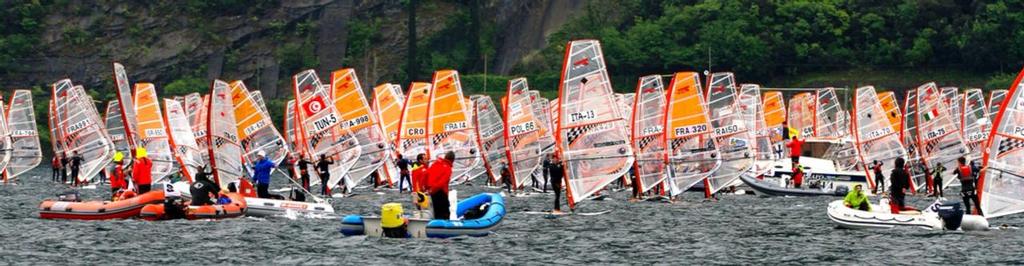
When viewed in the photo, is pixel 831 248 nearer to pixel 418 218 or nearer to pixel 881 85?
pixel 418 218

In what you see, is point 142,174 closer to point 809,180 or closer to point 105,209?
point 105,209

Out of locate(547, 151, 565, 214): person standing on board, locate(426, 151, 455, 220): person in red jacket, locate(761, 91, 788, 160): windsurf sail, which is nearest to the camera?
locate(426, 151, 455, 220): person in red jacket

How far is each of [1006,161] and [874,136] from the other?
76.1ft

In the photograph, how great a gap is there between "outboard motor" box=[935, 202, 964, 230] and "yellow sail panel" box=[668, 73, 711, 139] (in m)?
12.3

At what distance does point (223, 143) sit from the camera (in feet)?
151

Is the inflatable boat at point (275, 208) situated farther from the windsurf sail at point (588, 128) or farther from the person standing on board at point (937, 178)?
the person standing on board at point (937, 178)

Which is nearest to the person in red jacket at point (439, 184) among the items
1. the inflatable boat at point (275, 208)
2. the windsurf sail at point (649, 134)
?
the inflatable boat at point (275, 208)

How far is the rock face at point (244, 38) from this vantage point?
117062 mm

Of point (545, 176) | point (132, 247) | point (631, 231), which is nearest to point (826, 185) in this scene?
point (545, 176)

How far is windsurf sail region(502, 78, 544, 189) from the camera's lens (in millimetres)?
55188

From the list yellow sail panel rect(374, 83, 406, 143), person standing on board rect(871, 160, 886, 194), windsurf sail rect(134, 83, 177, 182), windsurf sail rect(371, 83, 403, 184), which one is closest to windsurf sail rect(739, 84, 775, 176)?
person standing on board rect(871, 160, 886, 194)

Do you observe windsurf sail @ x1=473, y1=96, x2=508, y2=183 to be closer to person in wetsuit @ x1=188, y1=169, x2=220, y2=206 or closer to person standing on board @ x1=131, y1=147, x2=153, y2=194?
person standing on board @ x1=131, y1=147, x2=153, y2=194

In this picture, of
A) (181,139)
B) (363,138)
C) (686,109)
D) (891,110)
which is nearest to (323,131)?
(363,138)

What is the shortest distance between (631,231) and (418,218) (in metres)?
5.20
